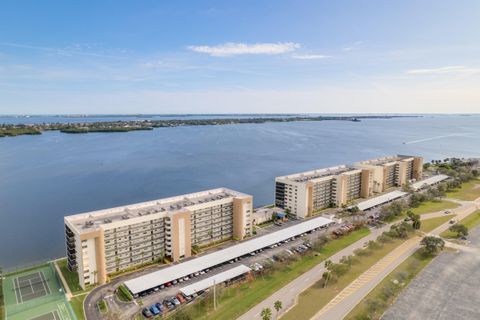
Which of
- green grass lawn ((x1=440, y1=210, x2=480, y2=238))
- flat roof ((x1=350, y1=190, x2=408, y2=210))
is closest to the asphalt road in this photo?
green grass lawn ((x1=440, y1=210, x2=480, y2=238))

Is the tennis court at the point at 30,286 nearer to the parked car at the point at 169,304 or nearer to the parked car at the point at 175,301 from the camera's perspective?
the parked car at the point at 169,304

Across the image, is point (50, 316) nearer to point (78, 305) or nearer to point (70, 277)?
point (78, 305)

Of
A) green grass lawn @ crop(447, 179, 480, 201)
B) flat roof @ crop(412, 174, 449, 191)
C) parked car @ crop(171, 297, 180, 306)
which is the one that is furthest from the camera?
flat roof @ crop(412, 174, 449, 191)

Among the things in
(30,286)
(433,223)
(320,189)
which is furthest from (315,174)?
(30,286)

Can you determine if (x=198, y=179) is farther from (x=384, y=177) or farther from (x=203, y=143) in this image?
(x=203, y=143)

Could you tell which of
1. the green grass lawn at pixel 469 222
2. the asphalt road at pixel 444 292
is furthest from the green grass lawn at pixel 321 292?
the green grass lawn at pixel 469 222

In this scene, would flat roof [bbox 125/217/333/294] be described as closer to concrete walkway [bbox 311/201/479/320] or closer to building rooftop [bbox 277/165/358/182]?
building rooftop [bbox 277/165/358/182]
